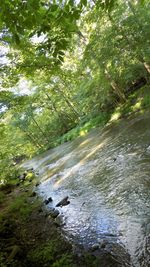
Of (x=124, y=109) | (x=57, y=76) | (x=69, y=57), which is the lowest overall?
(x=124, y=109)

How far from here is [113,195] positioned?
23.3 ft

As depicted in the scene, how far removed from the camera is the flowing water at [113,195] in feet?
17.0

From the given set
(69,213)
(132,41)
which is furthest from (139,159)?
(132,41)

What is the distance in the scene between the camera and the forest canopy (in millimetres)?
2684

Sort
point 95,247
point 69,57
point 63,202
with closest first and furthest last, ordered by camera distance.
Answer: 1. point 95,247
2. point 63,202
3. point 69,57

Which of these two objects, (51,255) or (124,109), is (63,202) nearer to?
(51,255)

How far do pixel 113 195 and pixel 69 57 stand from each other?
74.3 feet

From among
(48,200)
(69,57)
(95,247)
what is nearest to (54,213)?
(48,200)

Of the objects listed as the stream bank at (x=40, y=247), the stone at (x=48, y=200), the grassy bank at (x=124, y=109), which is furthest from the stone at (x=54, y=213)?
the grassy bank at (x=124, y=109)

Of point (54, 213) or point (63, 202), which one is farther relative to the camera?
point (63, 202)

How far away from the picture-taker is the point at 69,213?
7523mm

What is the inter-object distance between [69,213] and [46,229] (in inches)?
31.2

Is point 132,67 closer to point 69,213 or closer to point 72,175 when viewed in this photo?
point 72,175

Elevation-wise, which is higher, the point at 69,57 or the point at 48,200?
the point at 69,57
